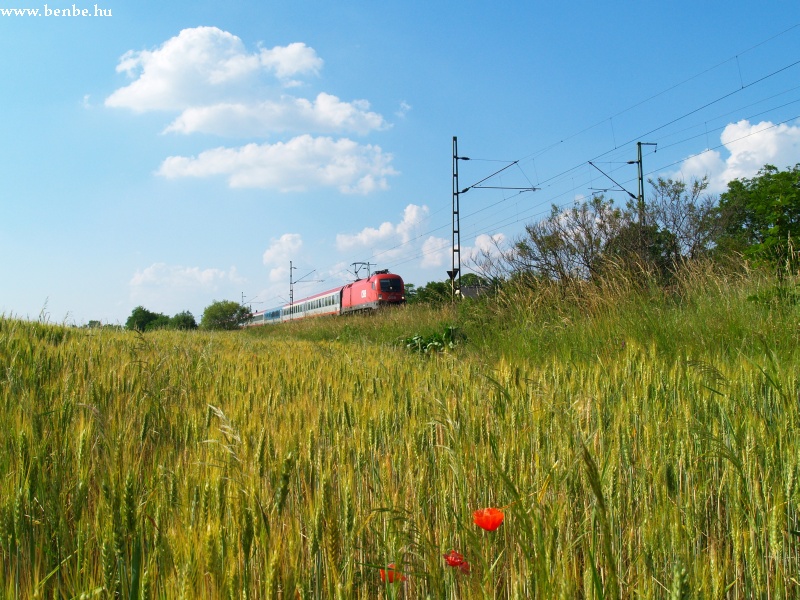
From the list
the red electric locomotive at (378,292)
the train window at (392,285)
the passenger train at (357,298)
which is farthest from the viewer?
the train window at (392,285)

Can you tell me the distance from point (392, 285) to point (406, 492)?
78.2 feet

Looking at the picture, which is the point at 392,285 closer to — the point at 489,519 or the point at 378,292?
the point at 378,292

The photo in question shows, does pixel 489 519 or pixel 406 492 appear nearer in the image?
pixel 489 519

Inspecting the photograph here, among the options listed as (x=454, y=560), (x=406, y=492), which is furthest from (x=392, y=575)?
(x=406, y=492)

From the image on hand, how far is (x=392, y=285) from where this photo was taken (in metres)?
25.2

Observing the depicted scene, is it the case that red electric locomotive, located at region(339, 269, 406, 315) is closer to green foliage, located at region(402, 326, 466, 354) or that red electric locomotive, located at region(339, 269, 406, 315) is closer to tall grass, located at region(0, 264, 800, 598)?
green foliage, located at region(402, 326, 466, 354)

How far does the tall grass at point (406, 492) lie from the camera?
2.99 feet

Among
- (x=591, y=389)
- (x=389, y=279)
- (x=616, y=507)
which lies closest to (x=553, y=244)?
(x=389, y=279)

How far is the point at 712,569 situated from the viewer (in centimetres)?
86

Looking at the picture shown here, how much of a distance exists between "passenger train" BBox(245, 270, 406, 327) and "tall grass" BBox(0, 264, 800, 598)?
20022 millimetres

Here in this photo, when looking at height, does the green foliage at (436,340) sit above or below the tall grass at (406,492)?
above

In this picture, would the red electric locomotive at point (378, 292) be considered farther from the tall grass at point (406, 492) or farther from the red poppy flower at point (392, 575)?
the red poppy flower at point (392, 575)

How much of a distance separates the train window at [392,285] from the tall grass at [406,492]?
72.2ft

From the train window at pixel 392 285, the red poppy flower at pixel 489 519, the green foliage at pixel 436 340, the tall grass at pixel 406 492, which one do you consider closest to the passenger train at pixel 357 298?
the train window at pixel 392 285
